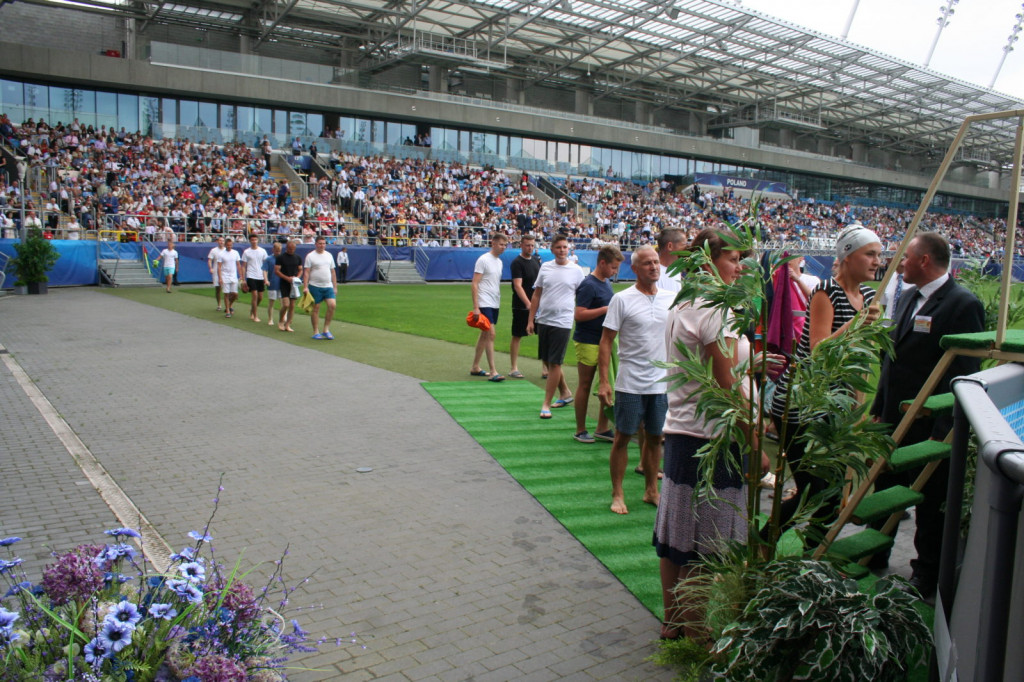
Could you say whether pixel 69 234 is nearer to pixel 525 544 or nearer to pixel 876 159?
pixel 525 544

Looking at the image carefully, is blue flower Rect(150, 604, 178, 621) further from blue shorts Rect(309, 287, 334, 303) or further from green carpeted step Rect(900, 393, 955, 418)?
blue shorts Rect(309, 287, 334, 303)

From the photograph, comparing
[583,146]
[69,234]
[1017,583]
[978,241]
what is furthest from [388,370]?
[978,241]

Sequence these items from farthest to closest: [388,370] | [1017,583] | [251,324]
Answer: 1. [251,324]
2. [388,370]
3. [1017,583]

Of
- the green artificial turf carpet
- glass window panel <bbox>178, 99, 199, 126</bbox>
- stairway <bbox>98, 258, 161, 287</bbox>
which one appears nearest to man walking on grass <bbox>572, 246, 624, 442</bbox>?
the green artificial turf carpet

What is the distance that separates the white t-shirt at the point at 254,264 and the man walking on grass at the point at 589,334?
36.2 feet

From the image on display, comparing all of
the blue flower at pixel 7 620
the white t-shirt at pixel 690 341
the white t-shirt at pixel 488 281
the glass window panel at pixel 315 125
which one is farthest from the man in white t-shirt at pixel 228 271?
the glass window panel at pixel 315 125

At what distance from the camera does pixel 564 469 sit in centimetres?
681

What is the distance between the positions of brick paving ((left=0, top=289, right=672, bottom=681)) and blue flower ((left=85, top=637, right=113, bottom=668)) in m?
1.50

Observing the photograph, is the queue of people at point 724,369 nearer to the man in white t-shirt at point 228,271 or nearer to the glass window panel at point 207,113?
the man in white t-shirt at point 228,271

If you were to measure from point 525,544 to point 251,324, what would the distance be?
12728mm

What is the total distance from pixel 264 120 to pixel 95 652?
145ft

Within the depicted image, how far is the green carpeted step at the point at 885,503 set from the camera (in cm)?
353

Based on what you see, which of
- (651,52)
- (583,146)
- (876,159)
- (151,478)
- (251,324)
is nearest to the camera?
(151,478)

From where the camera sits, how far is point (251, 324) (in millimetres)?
16391
